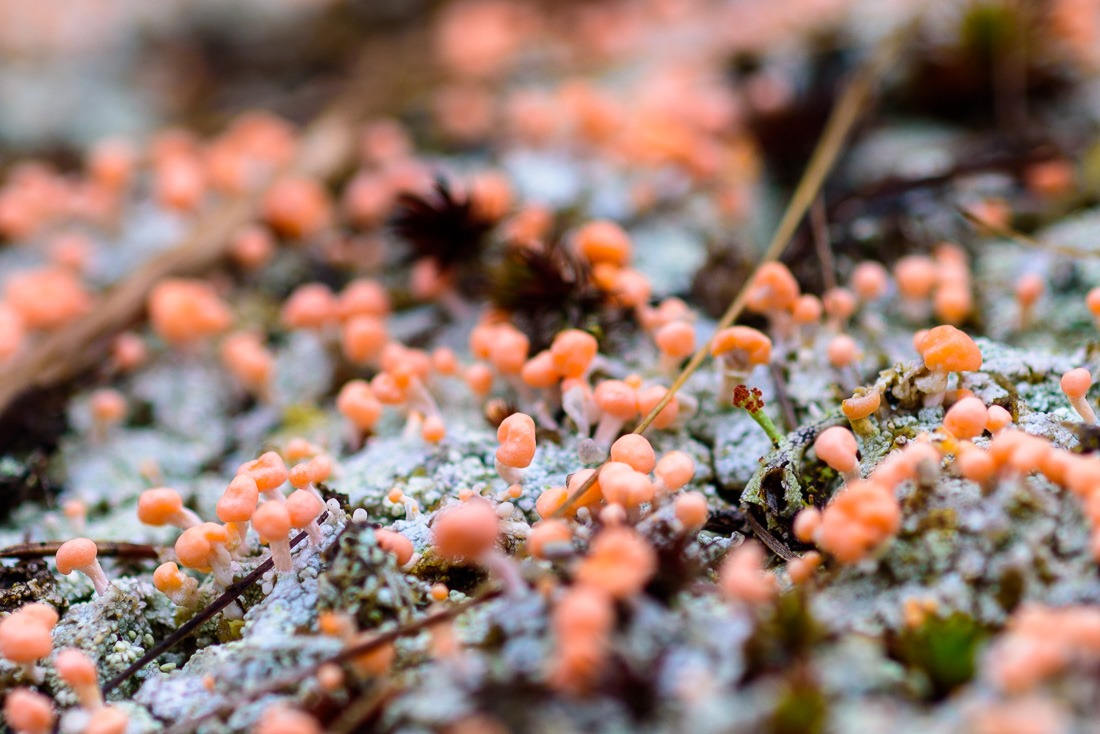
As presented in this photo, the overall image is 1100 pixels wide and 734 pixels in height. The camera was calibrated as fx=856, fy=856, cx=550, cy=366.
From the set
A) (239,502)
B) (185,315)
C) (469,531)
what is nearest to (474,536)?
(469,531)

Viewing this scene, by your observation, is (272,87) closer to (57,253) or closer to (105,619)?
(57,253)

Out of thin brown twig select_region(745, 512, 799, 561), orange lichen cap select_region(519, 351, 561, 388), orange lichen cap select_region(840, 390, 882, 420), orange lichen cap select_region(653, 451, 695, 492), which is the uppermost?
orange lichen cap select_region(519, 351, 561, 388)

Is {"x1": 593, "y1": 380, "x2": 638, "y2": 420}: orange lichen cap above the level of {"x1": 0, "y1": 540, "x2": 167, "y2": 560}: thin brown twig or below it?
above

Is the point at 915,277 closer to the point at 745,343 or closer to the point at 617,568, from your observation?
the point at 745,343

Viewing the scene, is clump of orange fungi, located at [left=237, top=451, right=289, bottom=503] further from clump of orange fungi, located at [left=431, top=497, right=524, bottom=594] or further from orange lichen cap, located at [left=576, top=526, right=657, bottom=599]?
orange lichen cap, located at [left=576, top=526, right=657, bottom=599]

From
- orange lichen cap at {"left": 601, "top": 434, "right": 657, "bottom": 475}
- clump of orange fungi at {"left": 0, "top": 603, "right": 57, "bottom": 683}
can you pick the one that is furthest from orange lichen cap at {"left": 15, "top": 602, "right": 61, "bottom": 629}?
orange lichen cap at {"left": 601, "top": 434, "right": 657, "bottom": 475}

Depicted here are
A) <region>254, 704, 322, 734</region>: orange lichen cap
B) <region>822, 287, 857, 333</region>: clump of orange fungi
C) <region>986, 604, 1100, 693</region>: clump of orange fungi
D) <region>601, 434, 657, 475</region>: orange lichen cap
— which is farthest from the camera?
<region>822, 287, 857, 333</region>: clump of orange fungi

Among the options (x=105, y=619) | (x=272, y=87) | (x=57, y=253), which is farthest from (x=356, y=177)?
(x=105, y=619)
